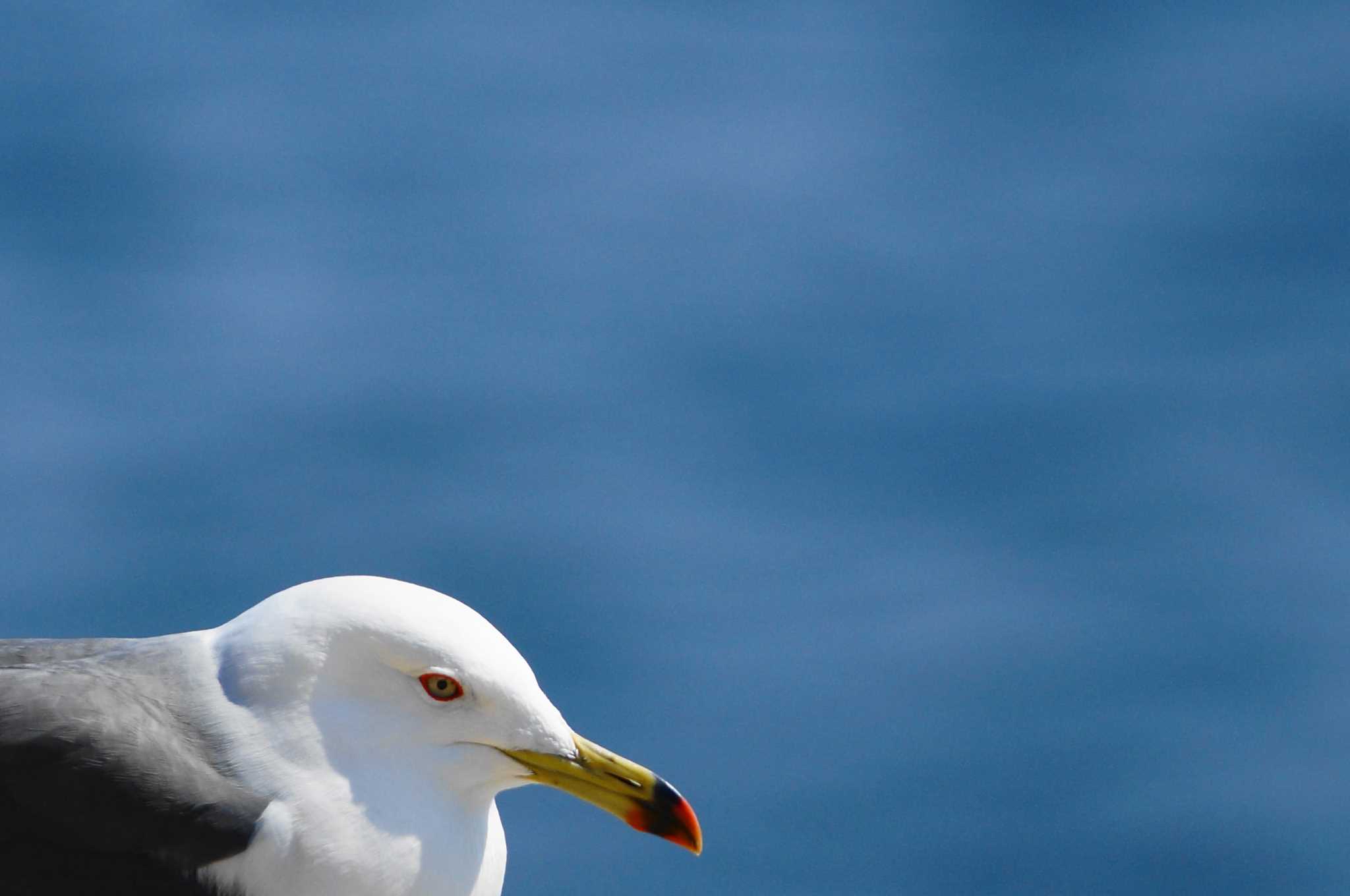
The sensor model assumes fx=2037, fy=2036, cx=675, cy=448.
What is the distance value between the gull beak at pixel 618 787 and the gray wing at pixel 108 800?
35cm

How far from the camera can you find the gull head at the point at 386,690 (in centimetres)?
237

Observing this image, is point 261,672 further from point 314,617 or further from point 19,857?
point 19,857

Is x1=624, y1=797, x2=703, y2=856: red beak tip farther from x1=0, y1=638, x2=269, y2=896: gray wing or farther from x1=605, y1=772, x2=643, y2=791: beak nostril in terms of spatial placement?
x1=0, y1=638, x2=269, y2=896: gray wing

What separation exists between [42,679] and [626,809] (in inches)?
28.6

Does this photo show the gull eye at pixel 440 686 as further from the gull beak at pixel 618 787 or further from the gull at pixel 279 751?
the gull beak at pixel 618 787

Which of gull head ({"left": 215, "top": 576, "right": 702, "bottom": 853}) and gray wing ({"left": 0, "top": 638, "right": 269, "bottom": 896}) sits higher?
gull head ({"left": 215, "top": 576, "right": 702, "bottom": 853})

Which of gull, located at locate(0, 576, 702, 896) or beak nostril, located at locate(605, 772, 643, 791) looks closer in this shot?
gull, located at locate(0, 576, 702, 896)

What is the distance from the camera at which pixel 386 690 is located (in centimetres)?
239

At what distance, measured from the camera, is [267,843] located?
2.34 m

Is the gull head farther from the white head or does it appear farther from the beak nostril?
the beak nostril

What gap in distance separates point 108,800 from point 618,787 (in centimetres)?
62

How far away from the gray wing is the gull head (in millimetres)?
90

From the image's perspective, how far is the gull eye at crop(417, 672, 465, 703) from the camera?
2373 mm

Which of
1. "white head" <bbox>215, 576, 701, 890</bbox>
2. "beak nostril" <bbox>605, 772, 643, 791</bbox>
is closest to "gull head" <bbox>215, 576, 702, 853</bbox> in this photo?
"white head" <bbox>215, 576, 701, 890</bbox>
